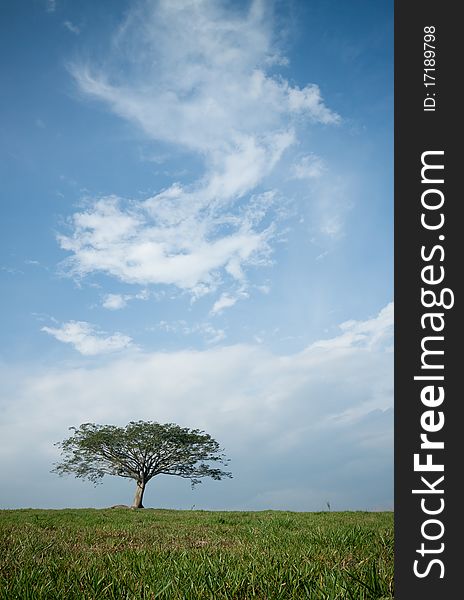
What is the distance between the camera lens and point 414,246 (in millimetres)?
2854

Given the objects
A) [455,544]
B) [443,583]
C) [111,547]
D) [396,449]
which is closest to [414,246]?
[396,449]

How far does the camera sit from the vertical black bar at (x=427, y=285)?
2.55m

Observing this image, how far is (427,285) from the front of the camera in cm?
279

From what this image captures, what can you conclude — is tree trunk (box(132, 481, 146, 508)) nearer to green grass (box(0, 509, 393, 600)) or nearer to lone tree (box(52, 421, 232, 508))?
lone tree (box(52, 421, 232, 508))

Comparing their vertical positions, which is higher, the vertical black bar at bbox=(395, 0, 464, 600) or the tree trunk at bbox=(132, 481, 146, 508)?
the vertical black bar at bbox=(395, 0, 464, 600)

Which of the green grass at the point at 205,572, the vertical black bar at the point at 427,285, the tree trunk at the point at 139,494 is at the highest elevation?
the vertical black bar at the point at 427,285

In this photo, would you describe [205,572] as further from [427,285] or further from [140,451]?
[140,451]

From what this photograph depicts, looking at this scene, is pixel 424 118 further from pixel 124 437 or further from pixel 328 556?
pixel 124 437

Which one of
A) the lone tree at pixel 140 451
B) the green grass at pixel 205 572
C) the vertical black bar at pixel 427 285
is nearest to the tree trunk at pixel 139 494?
the lone tree at pixel 140 451

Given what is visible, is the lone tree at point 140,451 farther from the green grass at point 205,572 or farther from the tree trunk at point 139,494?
the green grass at point 205,572

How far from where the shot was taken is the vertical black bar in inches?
101

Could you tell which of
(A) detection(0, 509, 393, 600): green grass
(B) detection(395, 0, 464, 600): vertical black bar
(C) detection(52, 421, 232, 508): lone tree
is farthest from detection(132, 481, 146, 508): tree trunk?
(B) detection(395, 0, 464, 600): vertical black bar

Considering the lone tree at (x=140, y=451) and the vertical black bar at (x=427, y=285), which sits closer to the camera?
the vertical black bar at (x=427, y=285)

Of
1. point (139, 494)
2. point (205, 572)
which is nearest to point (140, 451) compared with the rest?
point (139, 494)
